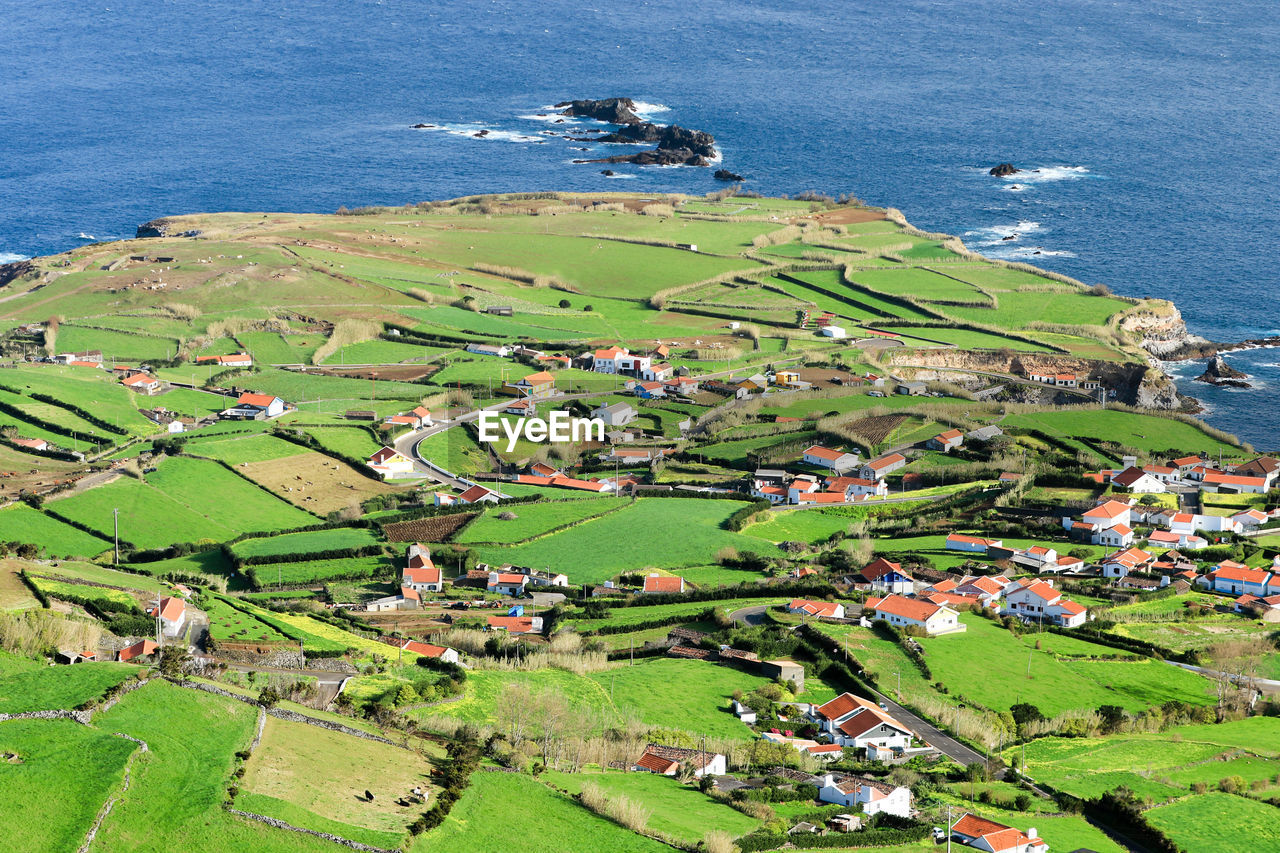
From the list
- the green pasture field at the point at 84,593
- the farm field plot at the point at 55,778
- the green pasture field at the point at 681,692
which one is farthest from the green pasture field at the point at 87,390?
the farm field plot at the point at 55,778

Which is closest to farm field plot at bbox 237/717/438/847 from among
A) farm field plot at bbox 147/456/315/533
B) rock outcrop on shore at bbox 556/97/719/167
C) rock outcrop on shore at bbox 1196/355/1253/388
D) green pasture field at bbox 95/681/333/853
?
green pasture field at bbox 95/681/333/853

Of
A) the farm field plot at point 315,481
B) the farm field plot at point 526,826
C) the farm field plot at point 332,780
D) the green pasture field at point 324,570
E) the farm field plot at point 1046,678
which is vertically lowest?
the farm field plot at point 315,481

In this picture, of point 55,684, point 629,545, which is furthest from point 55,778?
point 629,545

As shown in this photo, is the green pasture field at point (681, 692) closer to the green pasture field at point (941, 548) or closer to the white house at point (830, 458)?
the green pasture field at point (941, 548)

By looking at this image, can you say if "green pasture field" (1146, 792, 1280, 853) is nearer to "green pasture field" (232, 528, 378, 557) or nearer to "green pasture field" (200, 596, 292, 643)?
"green pasture field" (200, 596, 292, 643)

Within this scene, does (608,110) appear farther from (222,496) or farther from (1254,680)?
(1254,680)
